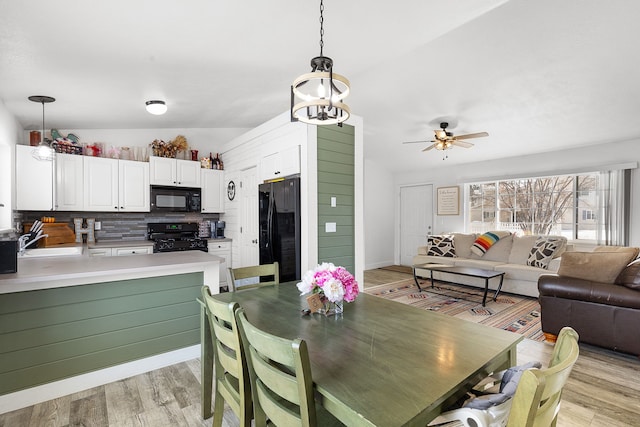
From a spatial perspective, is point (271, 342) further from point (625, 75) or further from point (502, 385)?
point (625, 75)

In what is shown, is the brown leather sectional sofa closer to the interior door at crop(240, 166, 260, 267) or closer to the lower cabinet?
the interior door at crop(240, 166, 260, 267)

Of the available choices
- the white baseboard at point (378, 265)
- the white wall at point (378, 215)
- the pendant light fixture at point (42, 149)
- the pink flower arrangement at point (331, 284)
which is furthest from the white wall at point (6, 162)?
the white baseboard at point (378, 265)

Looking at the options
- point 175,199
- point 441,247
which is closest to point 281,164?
point 175,199

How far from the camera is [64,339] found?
2.20m

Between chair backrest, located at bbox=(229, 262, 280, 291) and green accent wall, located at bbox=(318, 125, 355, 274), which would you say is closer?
chair backrest, located at bbox=(229, 262, 280, 291)

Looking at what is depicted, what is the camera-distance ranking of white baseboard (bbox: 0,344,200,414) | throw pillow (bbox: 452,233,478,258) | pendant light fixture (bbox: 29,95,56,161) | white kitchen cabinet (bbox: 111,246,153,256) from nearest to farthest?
white baseboard (bbox: 0,344,200,414) < pendant light fixture (bbox: 29,95,56,161) < white kitchen cabinet (bbox: 111,246,153,256) < throw pillow (bbox: 452,233,478,258)

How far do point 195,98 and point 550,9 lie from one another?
342cm

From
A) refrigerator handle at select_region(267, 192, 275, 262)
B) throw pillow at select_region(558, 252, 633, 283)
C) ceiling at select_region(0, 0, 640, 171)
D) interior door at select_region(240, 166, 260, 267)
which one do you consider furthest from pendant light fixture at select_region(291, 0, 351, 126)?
throw pillow at select_region(558, 252, 633, 283)

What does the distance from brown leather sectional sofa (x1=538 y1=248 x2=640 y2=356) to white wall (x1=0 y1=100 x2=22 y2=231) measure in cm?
544

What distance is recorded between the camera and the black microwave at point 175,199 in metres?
4.59

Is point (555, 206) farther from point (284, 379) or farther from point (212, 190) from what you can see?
point (284, 379)

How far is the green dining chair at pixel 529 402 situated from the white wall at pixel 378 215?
6089 mm

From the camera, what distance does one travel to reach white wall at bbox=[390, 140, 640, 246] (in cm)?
459

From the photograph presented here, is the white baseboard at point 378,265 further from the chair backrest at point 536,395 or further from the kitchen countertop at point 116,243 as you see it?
the chair backrest at point 536,395
